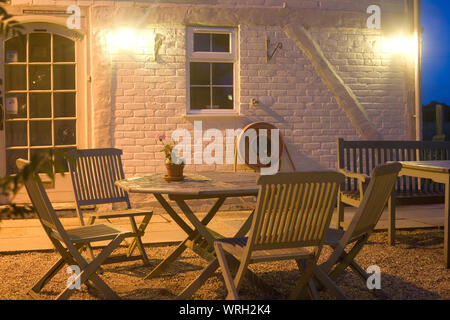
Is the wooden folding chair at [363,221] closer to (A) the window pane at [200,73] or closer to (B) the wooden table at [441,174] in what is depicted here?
(B) the wooden table at [441,174]

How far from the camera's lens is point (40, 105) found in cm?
648

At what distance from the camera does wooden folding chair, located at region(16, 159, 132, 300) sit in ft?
10.2

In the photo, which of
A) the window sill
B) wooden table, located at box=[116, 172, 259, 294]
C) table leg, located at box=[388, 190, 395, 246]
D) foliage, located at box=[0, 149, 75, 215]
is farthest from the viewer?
the window sill

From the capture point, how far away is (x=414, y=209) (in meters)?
6.68

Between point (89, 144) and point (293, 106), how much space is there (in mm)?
2531

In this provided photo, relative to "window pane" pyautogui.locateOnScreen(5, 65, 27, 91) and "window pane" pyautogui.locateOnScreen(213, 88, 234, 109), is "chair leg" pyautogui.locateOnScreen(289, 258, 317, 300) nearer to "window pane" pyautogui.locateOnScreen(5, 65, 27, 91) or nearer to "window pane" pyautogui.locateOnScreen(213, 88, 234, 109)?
"window pane" pyautogui.locateOnScreen(213, 88, 234, 109)

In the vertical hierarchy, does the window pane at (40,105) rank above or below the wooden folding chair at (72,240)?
above

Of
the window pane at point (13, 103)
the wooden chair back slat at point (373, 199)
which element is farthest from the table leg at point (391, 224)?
the window pane at point (13, 103)

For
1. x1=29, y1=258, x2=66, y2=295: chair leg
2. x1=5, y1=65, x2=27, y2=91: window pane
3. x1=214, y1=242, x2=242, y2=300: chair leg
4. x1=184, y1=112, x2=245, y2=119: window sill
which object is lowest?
x1=29, y1=258, x2=66, y2=295: chair leg

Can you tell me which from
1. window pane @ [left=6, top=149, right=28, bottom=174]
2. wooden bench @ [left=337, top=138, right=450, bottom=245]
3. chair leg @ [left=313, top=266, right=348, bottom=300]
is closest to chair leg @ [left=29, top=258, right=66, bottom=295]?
chair leg @ [left=313, top=266, right=348, bottom=300]

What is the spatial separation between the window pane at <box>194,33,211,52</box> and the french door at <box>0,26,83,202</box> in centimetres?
140

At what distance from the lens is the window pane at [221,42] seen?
6871mm
